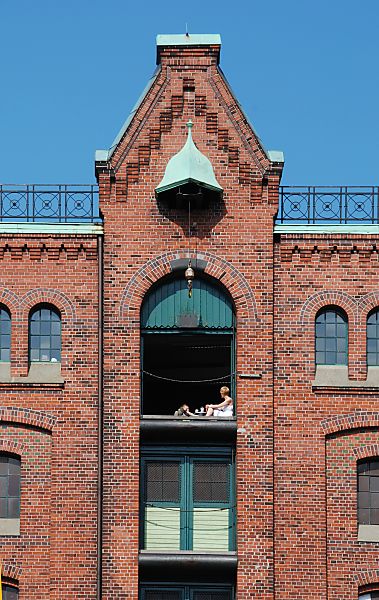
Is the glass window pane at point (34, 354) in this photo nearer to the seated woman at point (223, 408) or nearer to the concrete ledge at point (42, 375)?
the concrete ledge at point (42, 375)

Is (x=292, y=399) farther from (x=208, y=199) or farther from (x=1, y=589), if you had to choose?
(x=1, y=589)

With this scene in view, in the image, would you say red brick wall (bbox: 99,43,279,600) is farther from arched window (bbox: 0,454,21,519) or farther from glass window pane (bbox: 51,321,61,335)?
arched window (bbox: 0,454,21,519)

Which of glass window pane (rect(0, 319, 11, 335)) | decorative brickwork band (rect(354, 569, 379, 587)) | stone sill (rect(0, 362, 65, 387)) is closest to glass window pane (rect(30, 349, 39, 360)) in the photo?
stone sill (rect(0, 362, 65, 387))

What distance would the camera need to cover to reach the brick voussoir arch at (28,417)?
1670 inches

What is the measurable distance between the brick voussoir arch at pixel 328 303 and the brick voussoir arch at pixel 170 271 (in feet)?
4.38

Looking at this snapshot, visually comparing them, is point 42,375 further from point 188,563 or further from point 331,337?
point 331,337

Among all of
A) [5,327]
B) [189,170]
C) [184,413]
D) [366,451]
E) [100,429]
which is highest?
[189,170]

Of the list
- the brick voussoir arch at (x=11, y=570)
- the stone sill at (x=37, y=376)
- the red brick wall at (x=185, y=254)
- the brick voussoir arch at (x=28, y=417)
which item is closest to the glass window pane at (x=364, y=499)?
the red brick wall at (x=185, y=254)

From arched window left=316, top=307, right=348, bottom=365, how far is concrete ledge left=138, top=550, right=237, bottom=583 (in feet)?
18.2

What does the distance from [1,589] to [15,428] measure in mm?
4033

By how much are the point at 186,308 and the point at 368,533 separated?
7239 millimetres

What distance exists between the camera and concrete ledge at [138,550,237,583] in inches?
1638

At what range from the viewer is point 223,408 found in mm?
42750

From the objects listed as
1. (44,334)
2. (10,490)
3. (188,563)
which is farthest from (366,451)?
(10,490)
